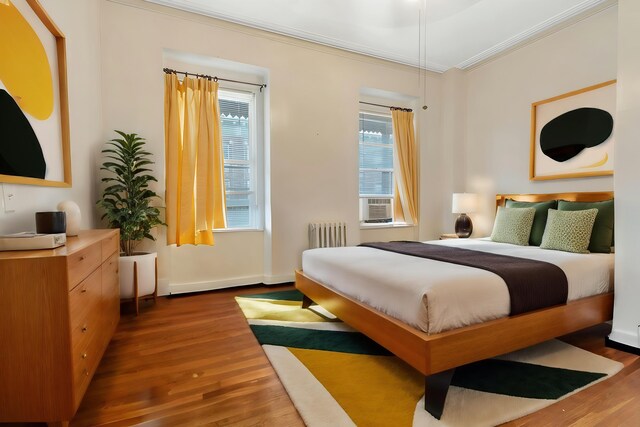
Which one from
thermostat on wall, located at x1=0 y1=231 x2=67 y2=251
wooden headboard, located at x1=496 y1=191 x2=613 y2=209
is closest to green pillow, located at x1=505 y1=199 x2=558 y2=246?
wooden headboard, located at x1=496 y1=191 x2=613 y2=209

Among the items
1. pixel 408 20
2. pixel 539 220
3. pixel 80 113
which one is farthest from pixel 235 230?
pixel 539 220

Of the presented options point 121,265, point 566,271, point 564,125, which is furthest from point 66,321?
point 564,125

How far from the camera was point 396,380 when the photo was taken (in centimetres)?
181

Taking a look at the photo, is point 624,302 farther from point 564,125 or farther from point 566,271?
point 564,125

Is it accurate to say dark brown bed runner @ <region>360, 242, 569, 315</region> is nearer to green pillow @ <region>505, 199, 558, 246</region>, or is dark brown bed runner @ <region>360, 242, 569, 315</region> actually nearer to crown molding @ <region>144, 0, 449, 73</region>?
green pillow @ <region>505, 199, 558, 246</region>

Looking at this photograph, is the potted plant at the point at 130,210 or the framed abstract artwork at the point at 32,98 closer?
the framed abstract artwork at the point at 32,98

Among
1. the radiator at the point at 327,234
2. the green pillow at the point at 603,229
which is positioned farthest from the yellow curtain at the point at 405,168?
the green pillow at the point at 603,229

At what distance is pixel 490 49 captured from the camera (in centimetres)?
415

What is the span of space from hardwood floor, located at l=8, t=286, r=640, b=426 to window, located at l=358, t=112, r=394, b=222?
276 cm

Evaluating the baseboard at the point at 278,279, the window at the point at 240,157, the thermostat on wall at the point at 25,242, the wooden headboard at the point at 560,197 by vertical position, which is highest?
the window at the point at 240,157

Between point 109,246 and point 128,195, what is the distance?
0.99 m

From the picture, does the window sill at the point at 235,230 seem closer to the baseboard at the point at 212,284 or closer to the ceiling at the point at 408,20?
the baseboard at the point at 212,284

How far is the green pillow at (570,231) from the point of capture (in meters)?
2.64

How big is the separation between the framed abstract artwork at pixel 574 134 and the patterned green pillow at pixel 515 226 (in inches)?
27.0
